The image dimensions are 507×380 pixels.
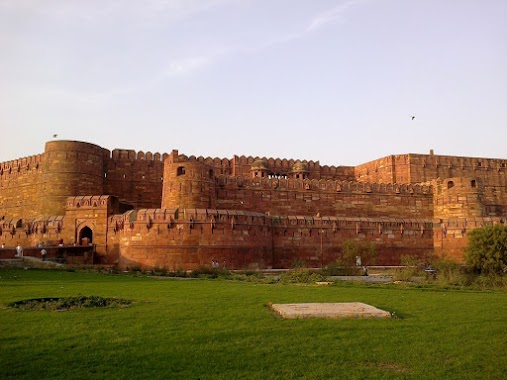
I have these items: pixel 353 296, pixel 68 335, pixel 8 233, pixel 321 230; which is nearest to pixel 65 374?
pixel 68 335

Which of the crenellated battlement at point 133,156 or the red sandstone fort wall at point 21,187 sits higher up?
the crenellated battlement at point 133,156

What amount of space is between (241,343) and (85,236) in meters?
24.6

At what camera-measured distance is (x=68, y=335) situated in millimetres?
6281

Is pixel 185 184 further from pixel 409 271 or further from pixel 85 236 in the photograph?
pixel 409 271

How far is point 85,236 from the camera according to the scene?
2881 cm

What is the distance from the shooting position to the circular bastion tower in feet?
90.0

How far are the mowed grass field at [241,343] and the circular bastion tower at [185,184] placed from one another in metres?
18.3

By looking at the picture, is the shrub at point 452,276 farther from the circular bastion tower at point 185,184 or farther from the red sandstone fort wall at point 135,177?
the red sandstone fort wall at point 135,177

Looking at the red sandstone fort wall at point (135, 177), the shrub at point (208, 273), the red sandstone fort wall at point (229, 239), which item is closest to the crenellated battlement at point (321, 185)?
the red sandstone fort wall at point (229, 239)

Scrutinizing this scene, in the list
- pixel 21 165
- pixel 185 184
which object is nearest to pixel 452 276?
pixel 185 184

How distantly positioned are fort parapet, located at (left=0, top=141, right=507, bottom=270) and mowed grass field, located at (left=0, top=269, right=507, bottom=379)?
1503 centimetres

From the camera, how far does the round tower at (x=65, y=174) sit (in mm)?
32438

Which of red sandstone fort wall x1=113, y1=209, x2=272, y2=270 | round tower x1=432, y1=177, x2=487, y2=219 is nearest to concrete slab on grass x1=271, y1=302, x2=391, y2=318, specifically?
red sandstone fort wall x1=113, y1=209, x2=272, y2=270

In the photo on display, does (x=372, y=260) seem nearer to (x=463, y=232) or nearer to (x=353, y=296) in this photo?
(x=463, y=232)
